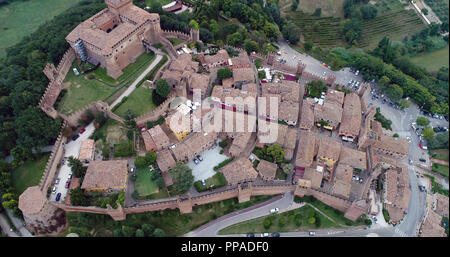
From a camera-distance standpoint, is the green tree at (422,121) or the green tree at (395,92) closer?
the green tree at (422,121)

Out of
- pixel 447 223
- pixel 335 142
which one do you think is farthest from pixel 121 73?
pixel 447 223

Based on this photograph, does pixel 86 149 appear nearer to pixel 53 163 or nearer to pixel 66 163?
pixel 66 163

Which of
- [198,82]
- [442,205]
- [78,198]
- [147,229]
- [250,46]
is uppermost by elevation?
[250,46]

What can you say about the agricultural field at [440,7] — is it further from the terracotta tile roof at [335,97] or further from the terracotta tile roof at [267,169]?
the terracotta tile roof at [267,169]

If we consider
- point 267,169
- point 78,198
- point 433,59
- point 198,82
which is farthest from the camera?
point 433,59

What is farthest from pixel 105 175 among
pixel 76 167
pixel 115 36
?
pixel 115 36

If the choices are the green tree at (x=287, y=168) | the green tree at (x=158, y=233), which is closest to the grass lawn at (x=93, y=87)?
the green tree at (x=158, y=233)

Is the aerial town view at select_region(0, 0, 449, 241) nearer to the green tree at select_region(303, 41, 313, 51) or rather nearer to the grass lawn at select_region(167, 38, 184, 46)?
the grass lawn at select_region(167, 38, 184, 46)
